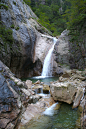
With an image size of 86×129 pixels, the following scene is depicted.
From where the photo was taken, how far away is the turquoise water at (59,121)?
426 centimetres

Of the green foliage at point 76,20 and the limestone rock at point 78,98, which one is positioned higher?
the green foliage at point 76,20

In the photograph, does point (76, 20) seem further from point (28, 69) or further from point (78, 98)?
point (78, 98)

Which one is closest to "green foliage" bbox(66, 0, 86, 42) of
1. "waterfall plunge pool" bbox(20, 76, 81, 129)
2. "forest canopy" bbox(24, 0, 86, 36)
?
"forest canopy" bbox(24, 0, 86, 36)

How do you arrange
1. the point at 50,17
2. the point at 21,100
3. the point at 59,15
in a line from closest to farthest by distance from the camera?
the point at 21,100, the point at 50,17, the point at 59,15

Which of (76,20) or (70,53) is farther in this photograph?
(70,53)

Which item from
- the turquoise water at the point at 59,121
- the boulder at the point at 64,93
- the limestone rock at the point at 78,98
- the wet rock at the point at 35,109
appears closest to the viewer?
the turquoise water at the point at 59,121

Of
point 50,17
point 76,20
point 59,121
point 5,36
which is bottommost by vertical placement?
point 59,121

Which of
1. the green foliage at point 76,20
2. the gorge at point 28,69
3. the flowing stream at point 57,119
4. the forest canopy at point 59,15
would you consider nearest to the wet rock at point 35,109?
the gorge at point 28,69

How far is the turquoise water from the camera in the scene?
426 cm

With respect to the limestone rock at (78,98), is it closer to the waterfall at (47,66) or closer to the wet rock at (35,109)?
the wet rock at (35,109)

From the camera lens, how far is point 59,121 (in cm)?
469

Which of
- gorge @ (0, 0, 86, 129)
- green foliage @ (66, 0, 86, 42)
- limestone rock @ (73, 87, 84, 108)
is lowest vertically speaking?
limestone rock @ (73, 87, 84, 108)

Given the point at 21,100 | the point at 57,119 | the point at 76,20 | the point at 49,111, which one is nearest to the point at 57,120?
the point at 57,119

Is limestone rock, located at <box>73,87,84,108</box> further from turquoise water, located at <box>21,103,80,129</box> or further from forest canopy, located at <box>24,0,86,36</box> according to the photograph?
forest canopy, located at <box>24,0,86,36</box>
